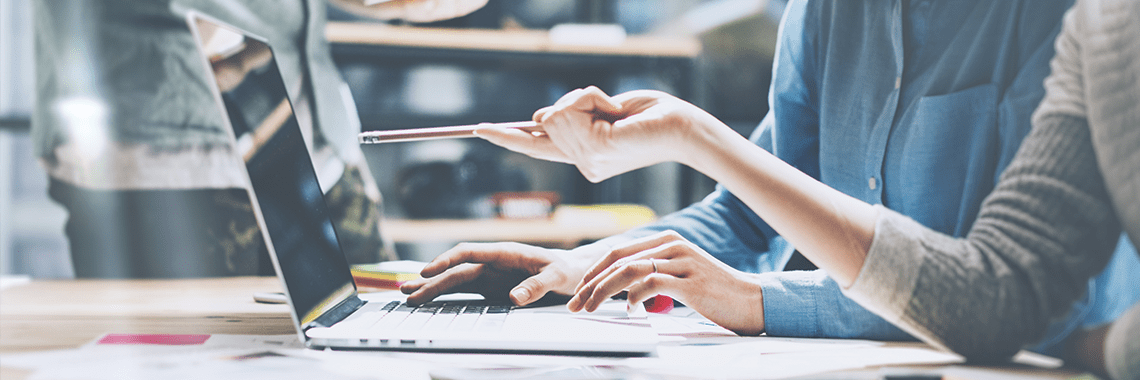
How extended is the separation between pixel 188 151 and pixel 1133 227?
3.89 feet

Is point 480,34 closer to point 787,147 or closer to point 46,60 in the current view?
point 46,60

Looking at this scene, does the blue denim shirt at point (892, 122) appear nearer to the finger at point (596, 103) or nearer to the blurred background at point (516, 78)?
the finger at point (596, 103)

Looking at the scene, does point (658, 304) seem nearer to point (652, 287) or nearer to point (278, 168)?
point (652, 287)

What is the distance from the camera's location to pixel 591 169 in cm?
51

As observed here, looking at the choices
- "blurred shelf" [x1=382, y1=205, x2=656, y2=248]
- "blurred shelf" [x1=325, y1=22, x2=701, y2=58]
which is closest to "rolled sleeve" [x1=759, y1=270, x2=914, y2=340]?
"blurred shelf" [x1=382, y1=205, x2=656, y2=248]

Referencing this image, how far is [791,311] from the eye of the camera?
1.78 feet

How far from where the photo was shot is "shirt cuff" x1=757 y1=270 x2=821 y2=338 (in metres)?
0.54

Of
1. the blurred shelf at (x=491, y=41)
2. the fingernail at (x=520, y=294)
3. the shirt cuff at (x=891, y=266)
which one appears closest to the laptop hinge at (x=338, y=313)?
the fingernail at (x=520, y=294)

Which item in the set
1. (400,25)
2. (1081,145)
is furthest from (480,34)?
(1081,145)

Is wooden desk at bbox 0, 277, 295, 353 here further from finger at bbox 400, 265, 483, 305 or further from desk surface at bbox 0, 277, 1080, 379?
finger at bbox 400, 265, 483, 305

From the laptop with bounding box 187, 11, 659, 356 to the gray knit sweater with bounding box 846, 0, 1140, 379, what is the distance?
187 mm

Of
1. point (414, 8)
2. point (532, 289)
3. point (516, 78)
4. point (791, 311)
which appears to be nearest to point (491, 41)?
point (516, 78)

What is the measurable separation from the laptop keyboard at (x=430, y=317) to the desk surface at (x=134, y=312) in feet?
0.24

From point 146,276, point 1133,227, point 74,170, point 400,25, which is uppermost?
point 400,25
